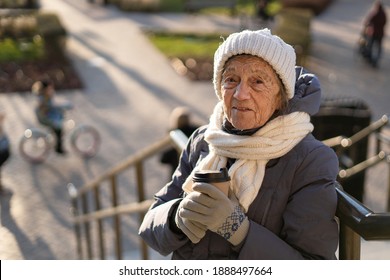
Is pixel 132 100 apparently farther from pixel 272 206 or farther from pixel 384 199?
pixel 272 206

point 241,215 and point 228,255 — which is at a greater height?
point 241,215

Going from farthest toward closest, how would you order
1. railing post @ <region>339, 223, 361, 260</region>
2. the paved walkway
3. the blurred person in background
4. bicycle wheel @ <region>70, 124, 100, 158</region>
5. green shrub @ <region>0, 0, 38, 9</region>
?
green shrub @ <region>0, 0, 38, 9</region>
the blurred person in background
bicycle wheel @ <region>70, 124, 100, 158</region>
the paved walkway
railing post @ <region>339, 223, 361, 260</region>

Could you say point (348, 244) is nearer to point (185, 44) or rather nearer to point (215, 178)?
point (215, 178)

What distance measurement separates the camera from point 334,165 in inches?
84.7

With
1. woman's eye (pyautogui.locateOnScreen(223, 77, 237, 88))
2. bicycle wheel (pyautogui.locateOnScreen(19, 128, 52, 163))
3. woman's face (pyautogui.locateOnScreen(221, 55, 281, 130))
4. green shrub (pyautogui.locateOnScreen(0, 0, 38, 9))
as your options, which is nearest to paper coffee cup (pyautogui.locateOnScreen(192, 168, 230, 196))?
woman's face (pyautogui.locateOnScreen(221, 55, 281, 130))

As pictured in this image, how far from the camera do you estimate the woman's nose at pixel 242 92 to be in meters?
2.25

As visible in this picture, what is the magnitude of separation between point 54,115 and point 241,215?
8.12 metres

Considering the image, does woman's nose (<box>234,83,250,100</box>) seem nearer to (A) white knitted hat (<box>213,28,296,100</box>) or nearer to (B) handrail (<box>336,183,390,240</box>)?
(A) white knitted hat (<box>213,28,296,100</box>)

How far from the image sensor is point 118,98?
12859 mm

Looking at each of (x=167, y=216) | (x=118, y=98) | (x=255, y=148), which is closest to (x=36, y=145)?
(x=118, y=98)

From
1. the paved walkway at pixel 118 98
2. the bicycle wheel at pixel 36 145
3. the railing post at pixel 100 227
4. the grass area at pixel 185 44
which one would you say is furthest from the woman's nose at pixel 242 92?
the grass area at pixel 185 44

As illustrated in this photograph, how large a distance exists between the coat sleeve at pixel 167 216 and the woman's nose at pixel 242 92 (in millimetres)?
331

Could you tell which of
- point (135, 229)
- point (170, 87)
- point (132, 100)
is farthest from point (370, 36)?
point (135, 229)

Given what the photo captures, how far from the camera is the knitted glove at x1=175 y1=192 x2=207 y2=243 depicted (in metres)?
2.17
